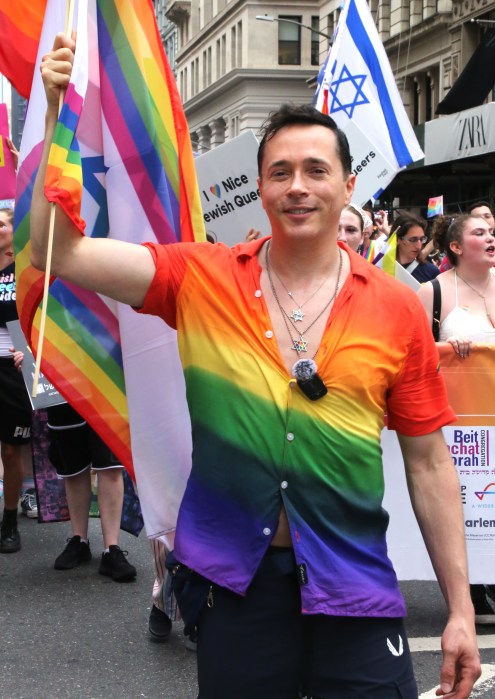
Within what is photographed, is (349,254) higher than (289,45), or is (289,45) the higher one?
(289,45)

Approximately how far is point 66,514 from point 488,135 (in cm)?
1926

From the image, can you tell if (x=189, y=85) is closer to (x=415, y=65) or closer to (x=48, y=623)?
(x=415, y=65)

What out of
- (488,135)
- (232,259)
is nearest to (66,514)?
(232,259)

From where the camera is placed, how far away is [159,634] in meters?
5.25

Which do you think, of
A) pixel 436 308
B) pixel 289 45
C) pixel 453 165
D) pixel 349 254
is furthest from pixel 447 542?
pixel 289 45

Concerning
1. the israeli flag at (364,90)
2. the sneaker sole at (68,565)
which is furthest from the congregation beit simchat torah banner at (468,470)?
the israeli flag at (364,90)

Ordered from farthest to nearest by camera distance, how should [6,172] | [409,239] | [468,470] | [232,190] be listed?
[409,239] < [6,172] < [232,190] < [468,470]

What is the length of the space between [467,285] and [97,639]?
8.11ft

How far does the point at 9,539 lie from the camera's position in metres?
7.08

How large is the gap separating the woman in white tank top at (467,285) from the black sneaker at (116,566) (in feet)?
6.83

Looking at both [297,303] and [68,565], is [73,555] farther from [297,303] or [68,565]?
[297,303]

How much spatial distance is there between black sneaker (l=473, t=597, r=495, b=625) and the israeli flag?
358 centimetres

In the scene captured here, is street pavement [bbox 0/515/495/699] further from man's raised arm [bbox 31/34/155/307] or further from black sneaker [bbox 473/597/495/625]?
man's raised arm [bbox 31/34/155/307]

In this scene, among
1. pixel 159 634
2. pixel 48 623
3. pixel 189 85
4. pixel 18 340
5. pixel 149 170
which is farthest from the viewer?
pixel 189 85
